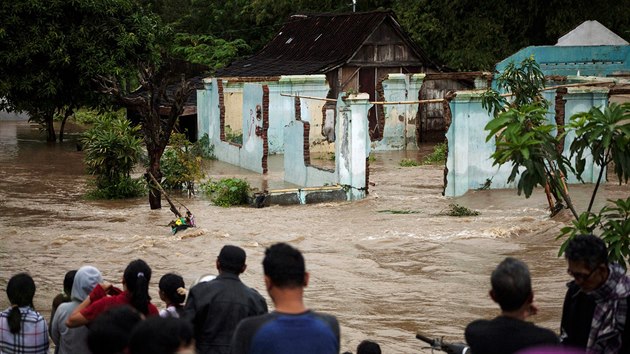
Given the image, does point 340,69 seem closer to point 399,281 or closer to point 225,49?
point 225,49

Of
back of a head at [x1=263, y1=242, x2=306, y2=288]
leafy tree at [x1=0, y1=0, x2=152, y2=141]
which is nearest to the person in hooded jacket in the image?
back of a head at [x1=263, y1=242, x2=306, y2=288]

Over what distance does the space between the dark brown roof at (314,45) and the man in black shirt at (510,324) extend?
2753 centimetres

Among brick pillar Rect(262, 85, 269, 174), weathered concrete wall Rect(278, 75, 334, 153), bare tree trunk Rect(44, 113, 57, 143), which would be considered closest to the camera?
brick pillar Rect(262, 85, 269, 174)

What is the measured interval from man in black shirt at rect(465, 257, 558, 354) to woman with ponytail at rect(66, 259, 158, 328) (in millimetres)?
2229

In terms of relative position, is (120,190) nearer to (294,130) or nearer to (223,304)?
(294,130)

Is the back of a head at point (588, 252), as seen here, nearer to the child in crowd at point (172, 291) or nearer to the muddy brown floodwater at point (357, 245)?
the child in crowd at point (172, 291)

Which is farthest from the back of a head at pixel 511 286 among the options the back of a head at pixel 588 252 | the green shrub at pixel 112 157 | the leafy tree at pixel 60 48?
the green shrub at pixel 112 157

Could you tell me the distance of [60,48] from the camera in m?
19.0

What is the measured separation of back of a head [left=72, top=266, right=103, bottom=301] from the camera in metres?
6.44

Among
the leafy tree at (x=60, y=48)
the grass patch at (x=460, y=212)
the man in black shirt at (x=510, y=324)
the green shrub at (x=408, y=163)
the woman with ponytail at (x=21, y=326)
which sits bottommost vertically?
the grass patch at (x=460, y=212)

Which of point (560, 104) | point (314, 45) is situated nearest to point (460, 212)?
point (560, 104)

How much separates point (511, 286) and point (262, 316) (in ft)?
3.75

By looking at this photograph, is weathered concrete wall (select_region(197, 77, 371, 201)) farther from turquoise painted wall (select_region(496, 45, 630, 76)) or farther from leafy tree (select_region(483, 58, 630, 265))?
leafy tree (select_region(483, 58, 630, 265))

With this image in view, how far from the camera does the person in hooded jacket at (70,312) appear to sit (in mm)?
6438
